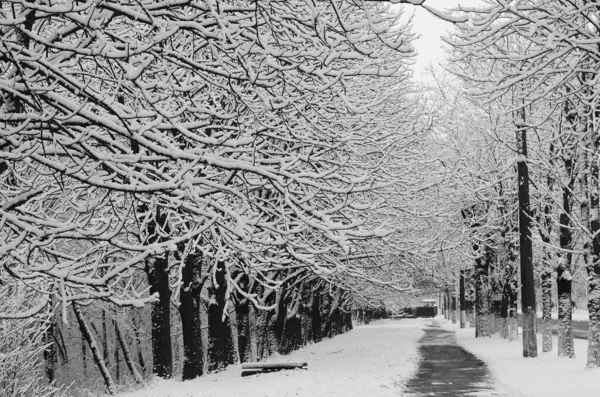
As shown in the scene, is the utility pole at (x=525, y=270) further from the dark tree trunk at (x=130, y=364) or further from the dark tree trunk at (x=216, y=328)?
the dark tree trunk at (x=130, y=364)

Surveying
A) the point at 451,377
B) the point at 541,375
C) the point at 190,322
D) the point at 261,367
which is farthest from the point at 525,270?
the point at 190,322

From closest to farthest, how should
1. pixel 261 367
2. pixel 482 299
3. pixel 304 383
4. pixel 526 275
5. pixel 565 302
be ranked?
pixel 304 383 → pixel 261 367 → pixel 565 302 → pixel 526 275 → pixel 482 299

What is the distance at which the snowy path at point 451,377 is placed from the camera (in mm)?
15273

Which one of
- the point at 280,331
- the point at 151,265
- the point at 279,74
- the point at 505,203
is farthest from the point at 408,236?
the point at 279,74

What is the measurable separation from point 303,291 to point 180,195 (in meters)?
25.5

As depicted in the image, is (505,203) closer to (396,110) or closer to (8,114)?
(396,110)

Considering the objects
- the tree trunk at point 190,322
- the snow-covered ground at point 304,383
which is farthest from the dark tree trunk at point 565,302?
the tree trunk at point 190,322

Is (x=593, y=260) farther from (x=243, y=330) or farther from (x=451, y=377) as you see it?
(x=243, y=330)

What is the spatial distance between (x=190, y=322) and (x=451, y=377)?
680 centimetres

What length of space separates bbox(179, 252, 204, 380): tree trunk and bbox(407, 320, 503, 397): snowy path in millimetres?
5058

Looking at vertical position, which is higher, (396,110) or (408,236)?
Result: (396,110)

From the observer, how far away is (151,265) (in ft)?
54.3

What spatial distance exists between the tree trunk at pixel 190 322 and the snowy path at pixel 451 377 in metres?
5.06

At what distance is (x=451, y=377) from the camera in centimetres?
1880
